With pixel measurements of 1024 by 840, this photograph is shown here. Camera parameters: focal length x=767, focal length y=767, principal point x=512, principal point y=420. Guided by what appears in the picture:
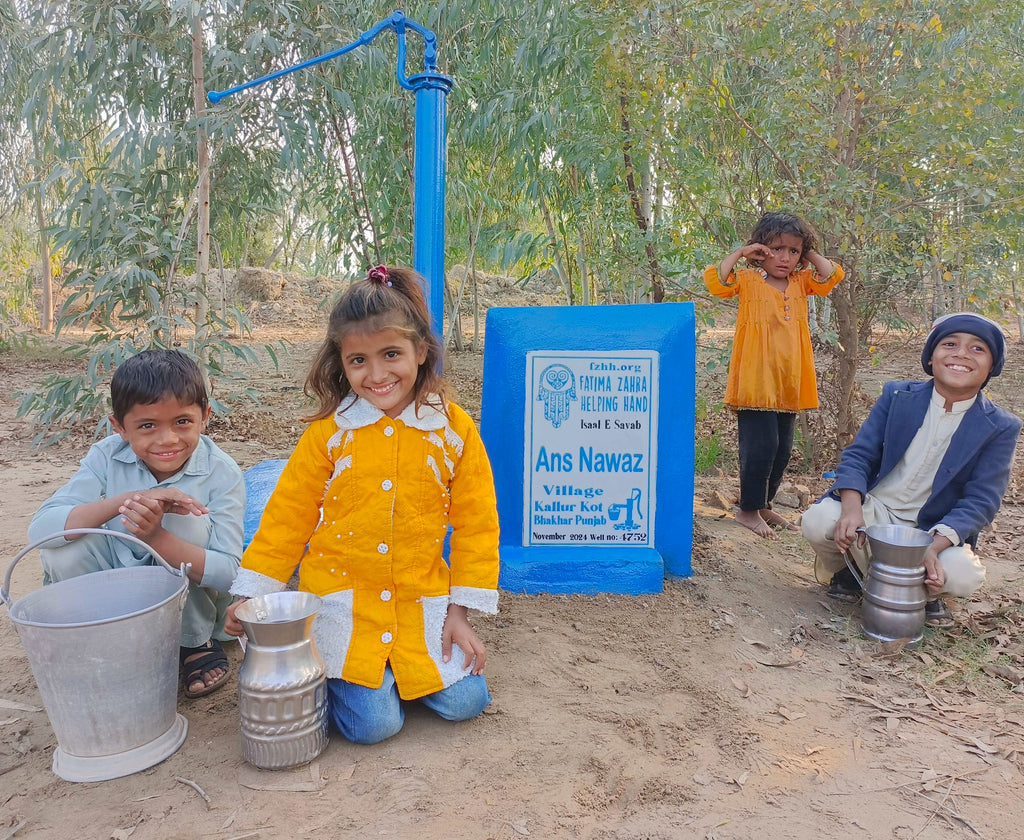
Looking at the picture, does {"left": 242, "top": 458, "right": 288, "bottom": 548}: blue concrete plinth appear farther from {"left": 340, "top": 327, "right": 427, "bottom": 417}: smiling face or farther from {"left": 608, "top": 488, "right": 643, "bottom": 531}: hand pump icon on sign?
{"left": 608, "top": 488, "right": 643, "bottom": 531}: hand pump icon on sign

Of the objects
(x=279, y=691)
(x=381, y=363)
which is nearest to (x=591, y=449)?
(x=381, y=363)

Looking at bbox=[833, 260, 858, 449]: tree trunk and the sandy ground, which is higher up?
bbox=[833, 260, 858, 449]: tree trunk

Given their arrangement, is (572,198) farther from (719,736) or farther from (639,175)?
(719,736)

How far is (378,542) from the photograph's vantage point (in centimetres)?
213

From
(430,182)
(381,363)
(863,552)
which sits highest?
(430,182)

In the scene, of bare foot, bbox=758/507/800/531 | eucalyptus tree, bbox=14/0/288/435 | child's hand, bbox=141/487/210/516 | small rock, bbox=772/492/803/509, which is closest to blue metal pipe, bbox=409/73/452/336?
child's hand, bbox=141/487/210/516

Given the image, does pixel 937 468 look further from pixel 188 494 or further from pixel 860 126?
pixel 188 494

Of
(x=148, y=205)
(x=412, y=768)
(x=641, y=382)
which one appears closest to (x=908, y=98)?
(x=641, y=382)

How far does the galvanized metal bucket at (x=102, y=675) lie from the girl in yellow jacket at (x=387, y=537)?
248 mm

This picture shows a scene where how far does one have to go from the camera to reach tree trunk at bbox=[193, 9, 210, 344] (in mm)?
5180

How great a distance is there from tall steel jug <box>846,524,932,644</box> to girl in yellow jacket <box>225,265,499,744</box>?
1439 mm

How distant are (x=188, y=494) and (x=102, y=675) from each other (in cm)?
62

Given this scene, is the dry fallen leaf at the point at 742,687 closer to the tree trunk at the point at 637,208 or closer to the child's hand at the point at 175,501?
the child's hand at the point at 175,501

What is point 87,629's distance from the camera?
1832mm
